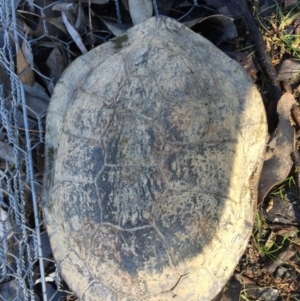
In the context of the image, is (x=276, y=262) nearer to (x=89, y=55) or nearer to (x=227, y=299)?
(x=227, y=299)

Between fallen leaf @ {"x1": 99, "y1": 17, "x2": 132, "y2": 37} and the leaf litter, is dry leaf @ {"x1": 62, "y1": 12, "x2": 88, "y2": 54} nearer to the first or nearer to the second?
the leaf litter

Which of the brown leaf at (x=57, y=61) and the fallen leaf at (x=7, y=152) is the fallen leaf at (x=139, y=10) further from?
the fallen leaf at (x=7, y=152)

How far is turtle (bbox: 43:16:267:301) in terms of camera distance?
155cm

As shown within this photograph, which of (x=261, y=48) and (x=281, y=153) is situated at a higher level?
(x=261, y=48)

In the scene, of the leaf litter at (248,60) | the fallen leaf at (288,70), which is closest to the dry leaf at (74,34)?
the leaf litter at (248,60)

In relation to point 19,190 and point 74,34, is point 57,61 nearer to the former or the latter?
point 74,34

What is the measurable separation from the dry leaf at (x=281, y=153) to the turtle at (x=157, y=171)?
0.29 metres

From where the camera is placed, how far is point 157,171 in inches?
60.5

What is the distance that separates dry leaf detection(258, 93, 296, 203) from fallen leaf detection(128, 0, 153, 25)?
714mm

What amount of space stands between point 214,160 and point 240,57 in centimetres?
71

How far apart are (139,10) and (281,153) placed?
90cm

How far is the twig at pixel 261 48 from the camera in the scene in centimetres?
212

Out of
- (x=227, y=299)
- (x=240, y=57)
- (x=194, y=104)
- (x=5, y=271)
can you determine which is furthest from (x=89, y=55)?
(x=227, y=299)

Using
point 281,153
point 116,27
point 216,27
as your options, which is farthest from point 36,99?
point 281,153
